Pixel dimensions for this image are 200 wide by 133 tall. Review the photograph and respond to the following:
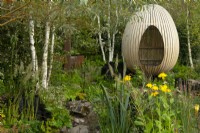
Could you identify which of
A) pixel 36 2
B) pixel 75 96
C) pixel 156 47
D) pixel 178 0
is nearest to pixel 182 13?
pixel 178 0

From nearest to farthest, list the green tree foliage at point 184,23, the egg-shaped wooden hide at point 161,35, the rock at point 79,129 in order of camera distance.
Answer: the rock at point 79,129 < the egg-shaped wooden hide at point 161,35 < the green tree foliage at point 184,23

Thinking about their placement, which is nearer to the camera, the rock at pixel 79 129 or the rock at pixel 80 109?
the rock at pixel 79 129

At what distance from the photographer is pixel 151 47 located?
10.4m

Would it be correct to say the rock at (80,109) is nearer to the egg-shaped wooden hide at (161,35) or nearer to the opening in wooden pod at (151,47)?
the egg-shaped wooden hide at (161,35)

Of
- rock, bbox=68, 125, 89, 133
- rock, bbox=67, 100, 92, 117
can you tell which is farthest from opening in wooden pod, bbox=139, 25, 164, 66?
rock, bbox=68, 125, 89, 133

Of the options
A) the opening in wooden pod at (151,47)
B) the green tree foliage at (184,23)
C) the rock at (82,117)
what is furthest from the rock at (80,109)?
the green tree foliage at (184,23)

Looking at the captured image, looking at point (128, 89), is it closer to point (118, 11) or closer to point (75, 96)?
point (75, 96)

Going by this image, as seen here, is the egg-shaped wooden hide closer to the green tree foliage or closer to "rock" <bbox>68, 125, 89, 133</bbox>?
the green tree foliage

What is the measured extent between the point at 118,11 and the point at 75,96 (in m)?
4.36

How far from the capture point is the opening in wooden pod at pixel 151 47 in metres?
10.4

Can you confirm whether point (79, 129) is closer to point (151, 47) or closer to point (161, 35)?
point (161, 35)

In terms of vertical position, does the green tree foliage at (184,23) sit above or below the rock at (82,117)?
above

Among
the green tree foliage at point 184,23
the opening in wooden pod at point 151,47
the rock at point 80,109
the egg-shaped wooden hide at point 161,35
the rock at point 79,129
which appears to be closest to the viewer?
the rock at point 79,129

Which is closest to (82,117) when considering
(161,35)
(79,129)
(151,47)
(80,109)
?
(80,109)
